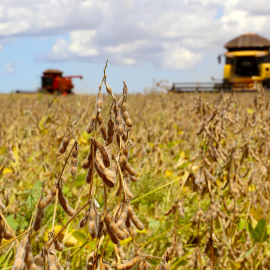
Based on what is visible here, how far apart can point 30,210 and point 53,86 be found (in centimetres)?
2768

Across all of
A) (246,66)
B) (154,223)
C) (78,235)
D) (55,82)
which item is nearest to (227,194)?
(154,223)

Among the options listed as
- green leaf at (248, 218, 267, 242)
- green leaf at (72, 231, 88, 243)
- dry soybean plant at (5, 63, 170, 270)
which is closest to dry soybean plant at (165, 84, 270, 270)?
green leaf at (248, 218, 267, 242)

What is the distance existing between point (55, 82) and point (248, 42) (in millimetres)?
14981

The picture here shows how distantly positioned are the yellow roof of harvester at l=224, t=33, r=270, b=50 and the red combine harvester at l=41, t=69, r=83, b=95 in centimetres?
1193

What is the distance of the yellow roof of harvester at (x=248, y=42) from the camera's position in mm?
26641

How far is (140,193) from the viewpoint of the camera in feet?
8.33

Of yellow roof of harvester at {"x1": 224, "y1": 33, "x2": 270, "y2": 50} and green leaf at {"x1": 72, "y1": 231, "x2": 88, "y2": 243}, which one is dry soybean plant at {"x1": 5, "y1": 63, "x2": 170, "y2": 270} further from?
yellow roof of harvester at {"x1": 224, "y1": 33, "x2": 270, "y2": 50}

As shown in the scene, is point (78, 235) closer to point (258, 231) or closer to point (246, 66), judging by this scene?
point (258, 231)

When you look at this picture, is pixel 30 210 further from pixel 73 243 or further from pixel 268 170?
pixel 268 170

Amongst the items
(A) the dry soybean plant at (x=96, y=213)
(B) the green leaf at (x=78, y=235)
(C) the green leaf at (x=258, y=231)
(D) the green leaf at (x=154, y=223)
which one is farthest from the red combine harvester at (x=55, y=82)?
(A) the dry soybean plant at (x=96, y=213)

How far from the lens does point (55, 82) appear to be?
1110 inches

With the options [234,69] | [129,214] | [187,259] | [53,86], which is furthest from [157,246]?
[53,86]

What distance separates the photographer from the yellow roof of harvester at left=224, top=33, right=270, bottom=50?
26.6 meters

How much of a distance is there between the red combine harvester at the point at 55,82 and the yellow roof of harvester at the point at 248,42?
39.1 feet
